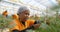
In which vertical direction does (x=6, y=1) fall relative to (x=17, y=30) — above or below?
above

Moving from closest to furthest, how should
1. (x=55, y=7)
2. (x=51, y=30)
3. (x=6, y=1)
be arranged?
(x=55, y=7) → (x=51, y=30) → (x=6, y=1)

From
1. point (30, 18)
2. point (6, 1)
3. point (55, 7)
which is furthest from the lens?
point (6, 1)

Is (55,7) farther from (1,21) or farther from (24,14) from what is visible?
(24,14)

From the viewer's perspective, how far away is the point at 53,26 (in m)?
0.85

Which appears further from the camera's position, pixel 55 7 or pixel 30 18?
pixel 30 18

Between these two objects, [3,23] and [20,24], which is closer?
[3,23]

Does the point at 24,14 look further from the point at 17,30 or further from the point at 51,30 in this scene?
the point at 51,30

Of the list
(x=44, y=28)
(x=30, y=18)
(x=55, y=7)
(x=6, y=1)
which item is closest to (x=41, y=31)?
(x=44, y=28)

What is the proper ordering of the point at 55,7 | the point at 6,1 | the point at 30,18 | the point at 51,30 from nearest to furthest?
1. the point at 55,7
2. the point at 51,30
3. the point at 30,18
4. the point at 6,1

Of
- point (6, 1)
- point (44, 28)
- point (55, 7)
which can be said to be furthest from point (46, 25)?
point (6, 1)

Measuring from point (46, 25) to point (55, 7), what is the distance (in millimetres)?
171

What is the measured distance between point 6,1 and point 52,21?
275cm

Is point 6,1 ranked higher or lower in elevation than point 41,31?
higher

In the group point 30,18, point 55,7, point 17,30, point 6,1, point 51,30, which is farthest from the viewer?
point 6,1
